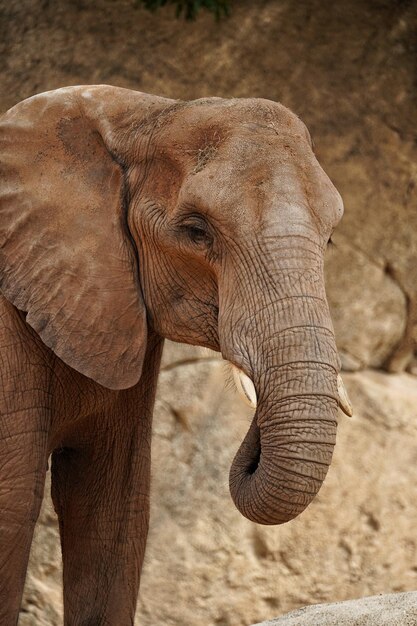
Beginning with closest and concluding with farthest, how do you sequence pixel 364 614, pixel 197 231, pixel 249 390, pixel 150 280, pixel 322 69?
pixel 249 390, pixel 197 231, pixel 150 280, pixel 364 614, pixel 322 69

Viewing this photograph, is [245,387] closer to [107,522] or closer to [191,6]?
[107,522]

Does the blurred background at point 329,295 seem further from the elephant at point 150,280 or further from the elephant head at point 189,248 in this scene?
the elephant head at point 189,248

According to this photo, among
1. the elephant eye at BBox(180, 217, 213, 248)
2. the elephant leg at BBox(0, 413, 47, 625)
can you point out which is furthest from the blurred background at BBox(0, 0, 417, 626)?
the elephant eye at BBox(180, 217, 213, 248)

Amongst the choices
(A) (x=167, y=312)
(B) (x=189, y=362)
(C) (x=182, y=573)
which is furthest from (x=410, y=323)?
(A) (x=167, y=312)

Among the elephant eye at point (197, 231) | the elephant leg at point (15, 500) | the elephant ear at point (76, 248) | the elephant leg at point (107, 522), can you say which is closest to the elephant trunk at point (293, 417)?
the elephant eye at point (197, 231)

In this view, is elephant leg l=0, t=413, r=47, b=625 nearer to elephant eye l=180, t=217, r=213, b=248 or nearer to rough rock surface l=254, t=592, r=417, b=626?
elephant eye l=180, t=217, r=213, b=248

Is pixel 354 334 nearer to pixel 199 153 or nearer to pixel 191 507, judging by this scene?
pixel 191 507

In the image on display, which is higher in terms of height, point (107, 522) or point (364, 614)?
point (364, 614)

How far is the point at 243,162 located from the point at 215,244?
0.26 meters

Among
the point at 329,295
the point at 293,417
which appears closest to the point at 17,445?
the point at 293,417

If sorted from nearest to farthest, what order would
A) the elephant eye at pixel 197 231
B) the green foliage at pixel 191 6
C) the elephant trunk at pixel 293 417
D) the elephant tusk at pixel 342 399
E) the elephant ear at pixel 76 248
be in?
the elephant trunk at pixel 293 417 < the elephant tusk at pixel 342 399 < the elephant eye at pixel 197 231 < the elephant ear at pixel 76 248 < the green foliage at pixel 191 6

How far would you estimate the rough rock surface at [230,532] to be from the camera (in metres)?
7.18

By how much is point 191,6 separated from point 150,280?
2.96 meters

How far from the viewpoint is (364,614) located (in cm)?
480
